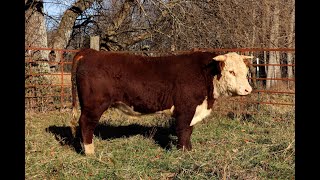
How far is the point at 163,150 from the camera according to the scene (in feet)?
18.5

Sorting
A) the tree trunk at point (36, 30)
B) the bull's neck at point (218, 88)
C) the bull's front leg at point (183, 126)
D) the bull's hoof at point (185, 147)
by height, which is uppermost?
the tree trunk at point (36, 30)

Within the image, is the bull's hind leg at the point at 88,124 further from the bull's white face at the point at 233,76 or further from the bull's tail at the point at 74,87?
the bull's white face at the point at 233,76

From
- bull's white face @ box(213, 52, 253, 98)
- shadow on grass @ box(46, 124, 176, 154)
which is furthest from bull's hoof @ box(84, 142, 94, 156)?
bull's white face @ box(213, 52, 253, 98)

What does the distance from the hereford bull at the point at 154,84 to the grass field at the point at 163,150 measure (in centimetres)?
48

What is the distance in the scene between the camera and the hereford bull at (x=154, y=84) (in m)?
5.38

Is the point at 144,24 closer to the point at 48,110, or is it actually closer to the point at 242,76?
the point at 48,110

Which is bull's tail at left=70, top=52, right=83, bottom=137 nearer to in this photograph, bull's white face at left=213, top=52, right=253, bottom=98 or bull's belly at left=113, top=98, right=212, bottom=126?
bull's belly at left=113, top=98, right=212, bottom=126

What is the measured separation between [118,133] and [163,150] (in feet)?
5.01

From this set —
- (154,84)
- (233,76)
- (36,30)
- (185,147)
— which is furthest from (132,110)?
(36,30)

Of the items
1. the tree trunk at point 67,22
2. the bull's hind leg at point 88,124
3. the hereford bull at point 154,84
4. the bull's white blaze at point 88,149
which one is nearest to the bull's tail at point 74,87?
the hereford bull at point 154,84

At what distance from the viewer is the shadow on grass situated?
616 cm

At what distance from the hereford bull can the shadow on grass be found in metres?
0.48

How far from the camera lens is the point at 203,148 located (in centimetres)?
558

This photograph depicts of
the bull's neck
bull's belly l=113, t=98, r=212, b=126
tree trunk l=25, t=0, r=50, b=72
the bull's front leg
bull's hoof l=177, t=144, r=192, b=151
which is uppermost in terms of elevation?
tree trunk l=25, t=0, r=50, b=72
